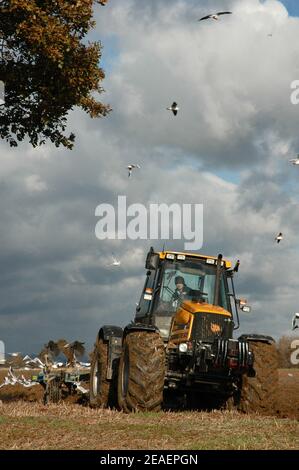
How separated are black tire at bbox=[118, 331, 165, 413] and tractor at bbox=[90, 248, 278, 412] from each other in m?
0.02

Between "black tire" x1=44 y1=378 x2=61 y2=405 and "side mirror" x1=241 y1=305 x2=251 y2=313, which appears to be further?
"black tire" x1=44 y1=378 x2=61 y2=405

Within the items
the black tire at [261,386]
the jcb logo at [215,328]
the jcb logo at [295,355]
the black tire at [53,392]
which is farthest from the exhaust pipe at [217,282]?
the jcb logo at [295,355]

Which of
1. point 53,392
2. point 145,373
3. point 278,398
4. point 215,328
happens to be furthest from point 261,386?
point 53,392

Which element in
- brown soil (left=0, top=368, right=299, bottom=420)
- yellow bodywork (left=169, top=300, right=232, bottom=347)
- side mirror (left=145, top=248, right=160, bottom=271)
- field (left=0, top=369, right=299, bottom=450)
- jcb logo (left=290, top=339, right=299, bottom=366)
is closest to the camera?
field (left=0, top=369, right=299, bottom=450)

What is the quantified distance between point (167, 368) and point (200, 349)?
944 mm

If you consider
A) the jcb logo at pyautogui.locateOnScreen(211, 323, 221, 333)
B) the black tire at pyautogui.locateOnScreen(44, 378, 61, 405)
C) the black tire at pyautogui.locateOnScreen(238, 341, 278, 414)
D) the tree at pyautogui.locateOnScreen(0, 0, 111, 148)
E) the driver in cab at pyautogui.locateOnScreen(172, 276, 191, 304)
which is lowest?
the black tire at pyautogui.locateOnScreen(44, 378, 61, 405)

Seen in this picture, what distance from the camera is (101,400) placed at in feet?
53.7

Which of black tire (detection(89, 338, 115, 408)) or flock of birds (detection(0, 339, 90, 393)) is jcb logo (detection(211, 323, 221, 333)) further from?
flock of birds (detection(0, 339, 90, 393))

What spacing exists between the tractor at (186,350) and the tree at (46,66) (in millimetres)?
4844

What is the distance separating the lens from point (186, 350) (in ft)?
46.9

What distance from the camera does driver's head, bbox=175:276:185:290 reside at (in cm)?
1561

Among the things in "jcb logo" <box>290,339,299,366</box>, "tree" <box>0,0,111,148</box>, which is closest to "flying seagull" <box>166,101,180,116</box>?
"tree" <box>0,0,111,148</box>
